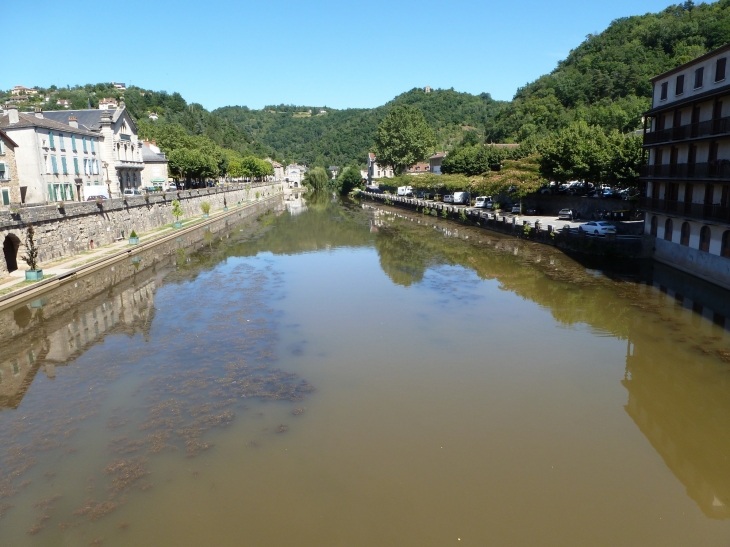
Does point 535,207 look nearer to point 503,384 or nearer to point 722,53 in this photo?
point 722,53

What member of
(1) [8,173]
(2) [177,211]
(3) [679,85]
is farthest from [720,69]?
(1) [8,173]

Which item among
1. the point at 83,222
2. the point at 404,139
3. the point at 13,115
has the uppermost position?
the point at 404,139

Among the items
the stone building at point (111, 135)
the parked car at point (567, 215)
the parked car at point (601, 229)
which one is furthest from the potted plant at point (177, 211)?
the parked car at point (601, 229)

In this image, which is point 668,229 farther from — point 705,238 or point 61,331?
point 61,331

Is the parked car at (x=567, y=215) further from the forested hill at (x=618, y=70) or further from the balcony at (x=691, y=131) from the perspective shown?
the forested hill at (x=618, y=70)

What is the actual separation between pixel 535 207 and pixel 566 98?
6300cm

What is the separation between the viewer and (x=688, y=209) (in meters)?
27.3

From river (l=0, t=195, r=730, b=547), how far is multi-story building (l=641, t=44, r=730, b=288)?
2965 millimetres

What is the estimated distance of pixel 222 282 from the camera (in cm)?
2942

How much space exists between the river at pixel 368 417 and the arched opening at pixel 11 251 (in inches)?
205

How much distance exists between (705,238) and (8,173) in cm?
4714

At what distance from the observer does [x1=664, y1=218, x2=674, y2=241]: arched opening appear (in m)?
30.4

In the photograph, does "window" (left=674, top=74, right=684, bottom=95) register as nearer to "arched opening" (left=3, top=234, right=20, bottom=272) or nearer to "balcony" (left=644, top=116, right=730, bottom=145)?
"balcony" (left=644, top=116, right=730, bottom=145)

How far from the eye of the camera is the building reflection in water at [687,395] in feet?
36.0
